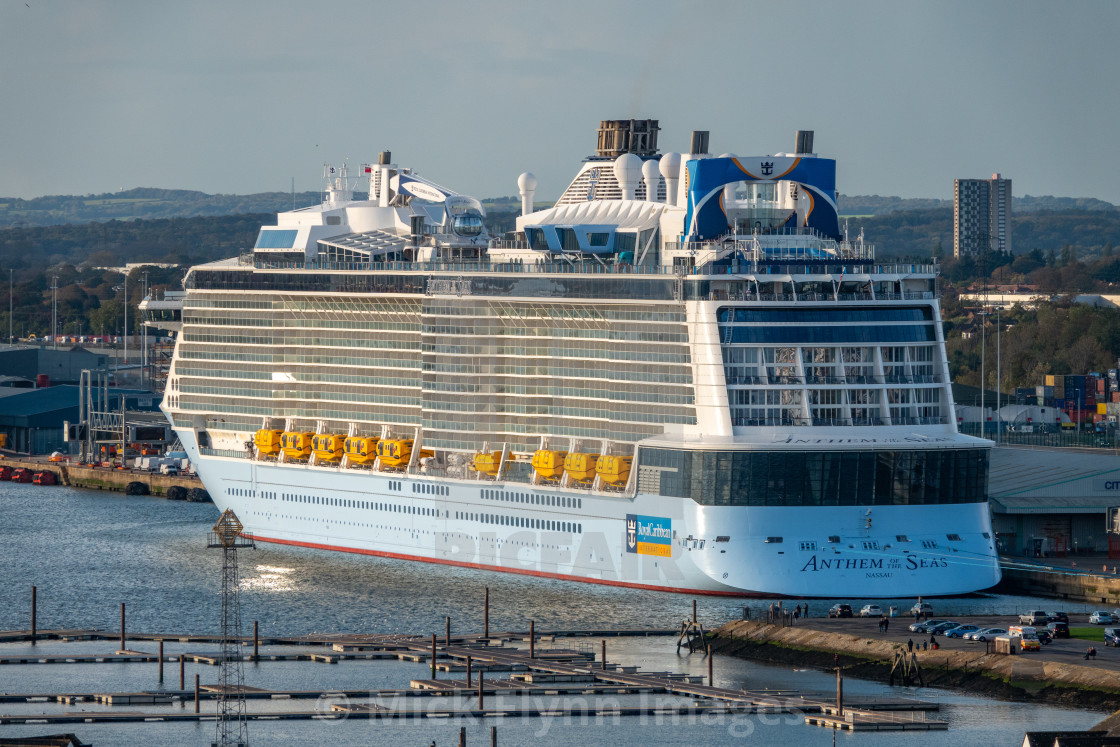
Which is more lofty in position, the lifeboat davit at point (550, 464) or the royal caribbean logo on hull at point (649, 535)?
the lifeboat davit at point (550, 464)

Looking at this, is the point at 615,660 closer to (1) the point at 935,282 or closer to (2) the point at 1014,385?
(1) the point at 935,282

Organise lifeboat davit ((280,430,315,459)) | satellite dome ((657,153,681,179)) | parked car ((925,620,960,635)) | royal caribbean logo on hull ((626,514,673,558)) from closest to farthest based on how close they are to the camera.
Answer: parked car ((925,620,960,635)) < royal caribbean logo on hull ((626,514,673,558)) < satellite dome ((657,153,681,179)) < lifeboat davit ((280,430,315,459))

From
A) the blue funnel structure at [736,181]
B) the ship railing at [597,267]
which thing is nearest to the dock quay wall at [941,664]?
the ship railing at [597,267]

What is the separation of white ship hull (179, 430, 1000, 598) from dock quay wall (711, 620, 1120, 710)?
109 inches

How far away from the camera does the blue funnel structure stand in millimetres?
75875

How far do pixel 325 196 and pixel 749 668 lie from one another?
43.0 meters

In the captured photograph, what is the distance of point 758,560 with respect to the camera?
69.2 metres

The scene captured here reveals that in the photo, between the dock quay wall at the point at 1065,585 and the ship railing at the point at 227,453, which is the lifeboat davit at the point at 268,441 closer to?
the ship railing at the point at 227,453

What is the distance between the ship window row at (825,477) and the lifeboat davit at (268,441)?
23729 millimetres

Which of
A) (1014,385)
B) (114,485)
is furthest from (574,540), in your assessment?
(1014,385)

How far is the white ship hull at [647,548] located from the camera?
6931 centimetres

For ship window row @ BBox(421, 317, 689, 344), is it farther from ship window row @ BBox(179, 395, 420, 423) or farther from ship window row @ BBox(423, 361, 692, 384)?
ship window row @ BBox(179, 395, 420, 423)

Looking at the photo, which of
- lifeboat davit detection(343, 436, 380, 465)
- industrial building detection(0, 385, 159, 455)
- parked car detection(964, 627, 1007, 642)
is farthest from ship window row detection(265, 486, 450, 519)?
industrial building detection(0, 385, 159, 455)

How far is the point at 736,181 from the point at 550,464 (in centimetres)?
1180
